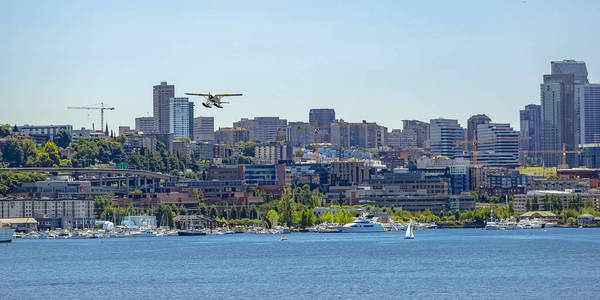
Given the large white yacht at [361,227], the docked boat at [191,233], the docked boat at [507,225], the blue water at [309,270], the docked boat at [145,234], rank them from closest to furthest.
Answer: the blue water at [309,270]
the docked boat at [145,234]
the large white yacht at [361,227]
the docked boat at [191,233]
the docked boat at [507,225]

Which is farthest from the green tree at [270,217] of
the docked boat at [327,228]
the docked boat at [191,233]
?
the docked boat at [191,233]

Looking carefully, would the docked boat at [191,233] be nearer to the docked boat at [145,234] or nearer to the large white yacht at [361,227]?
the docked boat at [145,234]

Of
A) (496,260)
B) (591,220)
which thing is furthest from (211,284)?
(591,220)

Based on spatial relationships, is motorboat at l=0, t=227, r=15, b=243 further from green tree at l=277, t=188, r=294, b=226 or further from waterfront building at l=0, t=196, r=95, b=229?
green tree at l=277, t=188, r=294, b=226

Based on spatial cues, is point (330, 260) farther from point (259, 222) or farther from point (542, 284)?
point (259, 222)

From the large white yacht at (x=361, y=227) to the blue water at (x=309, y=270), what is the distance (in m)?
34.0

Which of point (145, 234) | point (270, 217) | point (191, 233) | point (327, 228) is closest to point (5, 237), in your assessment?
point (145, 234)

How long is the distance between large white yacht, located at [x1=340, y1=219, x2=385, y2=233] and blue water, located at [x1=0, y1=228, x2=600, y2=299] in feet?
112

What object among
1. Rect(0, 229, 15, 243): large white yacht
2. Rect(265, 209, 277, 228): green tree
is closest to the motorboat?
Rect(0, 229, 15, 243): large white yacht

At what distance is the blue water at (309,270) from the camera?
78.3 metres

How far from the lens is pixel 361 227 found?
177750 mm

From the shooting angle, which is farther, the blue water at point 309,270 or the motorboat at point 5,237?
the motorboat at point 5,237

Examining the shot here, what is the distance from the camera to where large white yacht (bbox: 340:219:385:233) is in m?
177

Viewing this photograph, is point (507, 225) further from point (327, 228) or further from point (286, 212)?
point (286, 212)
